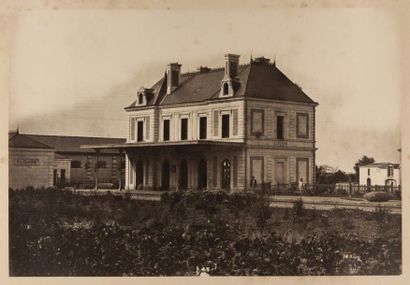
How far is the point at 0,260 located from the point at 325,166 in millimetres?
3110

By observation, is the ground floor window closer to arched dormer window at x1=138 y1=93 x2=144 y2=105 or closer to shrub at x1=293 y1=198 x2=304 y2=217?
shrub at x1=293 y1=198 x2=304 y2=217

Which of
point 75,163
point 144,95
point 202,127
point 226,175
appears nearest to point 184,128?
point 202,127

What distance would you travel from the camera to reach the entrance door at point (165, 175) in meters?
7.57

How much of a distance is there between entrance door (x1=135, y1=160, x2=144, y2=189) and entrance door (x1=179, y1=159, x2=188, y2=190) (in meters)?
0.41

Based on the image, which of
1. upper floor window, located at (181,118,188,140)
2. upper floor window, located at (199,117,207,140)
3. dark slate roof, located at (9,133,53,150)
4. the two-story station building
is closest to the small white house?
the two-story station building

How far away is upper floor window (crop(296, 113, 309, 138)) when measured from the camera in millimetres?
7270

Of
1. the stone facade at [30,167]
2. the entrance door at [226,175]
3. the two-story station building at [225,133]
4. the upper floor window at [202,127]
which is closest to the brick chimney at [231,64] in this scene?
the two-story station building at [225,133]

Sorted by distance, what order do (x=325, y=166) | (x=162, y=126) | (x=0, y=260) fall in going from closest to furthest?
(x=0, y=260), (x=325, y=166), (x=162, y=126)

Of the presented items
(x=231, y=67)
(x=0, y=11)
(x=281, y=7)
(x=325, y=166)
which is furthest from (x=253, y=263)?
(x=0, y=11)

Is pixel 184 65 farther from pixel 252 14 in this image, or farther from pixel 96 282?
pixel 96 282

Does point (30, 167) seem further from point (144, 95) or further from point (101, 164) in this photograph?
point (144, 95)

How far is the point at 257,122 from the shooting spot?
7.56 m

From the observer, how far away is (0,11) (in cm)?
691

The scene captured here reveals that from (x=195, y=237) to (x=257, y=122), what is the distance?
1.34 m
